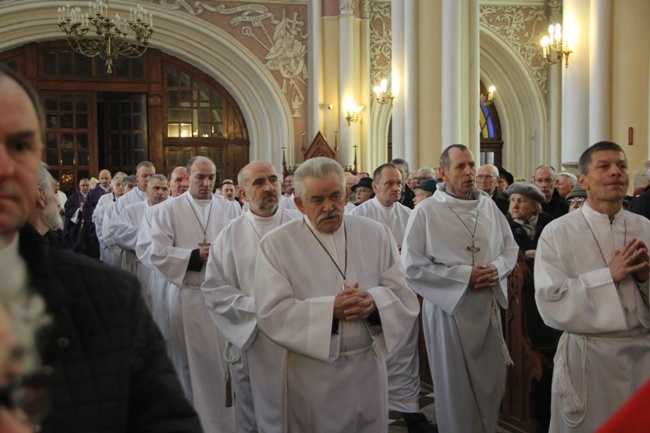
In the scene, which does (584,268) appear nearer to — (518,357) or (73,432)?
(518,357)

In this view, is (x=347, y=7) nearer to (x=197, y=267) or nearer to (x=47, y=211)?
(x=197, y=267)

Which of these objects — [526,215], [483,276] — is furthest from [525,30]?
[483,276]

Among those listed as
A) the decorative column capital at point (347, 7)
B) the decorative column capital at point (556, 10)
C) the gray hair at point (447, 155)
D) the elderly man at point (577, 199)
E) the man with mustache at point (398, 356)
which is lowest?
the man with mustache at point (398, 356)

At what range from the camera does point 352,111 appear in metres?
16.9

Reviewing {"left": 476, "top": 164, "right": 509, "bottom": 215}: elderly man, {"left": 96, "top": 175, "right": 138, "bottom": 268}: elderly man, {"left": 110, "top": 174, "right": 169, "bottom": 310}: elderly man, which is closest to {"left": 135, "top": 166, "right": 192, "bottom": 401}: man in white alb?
Answer: {"left": 110, "top": 174, "right": 169, "bottom": 310}: elderly man

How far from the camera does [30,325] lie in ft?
3.06

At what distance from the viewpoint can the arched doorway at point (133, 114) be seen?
1773 centimetres

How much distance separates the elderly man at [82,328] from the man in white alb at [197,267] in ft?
13.7

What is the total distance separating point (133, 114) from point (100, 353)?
704 inches

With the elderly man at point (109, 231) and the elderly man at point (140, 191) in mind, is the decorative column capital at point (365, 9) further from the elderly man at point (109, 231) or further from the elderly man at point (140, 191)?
Answer: the elderly man at point (140, 191)

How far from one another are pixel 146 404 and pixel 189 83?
57.5ft

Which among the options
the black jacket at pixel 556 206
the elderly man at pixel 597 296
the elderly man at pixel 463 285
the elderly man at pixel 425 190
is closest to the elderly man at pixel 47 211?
the elderly man at pixel 463 285

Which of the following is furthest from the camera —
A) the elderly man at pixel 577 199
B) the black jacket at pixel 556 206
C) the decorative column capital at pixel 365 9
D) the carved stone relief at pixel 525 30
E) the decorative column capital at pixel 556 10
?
the carved stone relief at pixel 525 30

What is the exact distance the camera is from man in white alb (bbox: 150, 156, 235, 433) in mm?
5629
